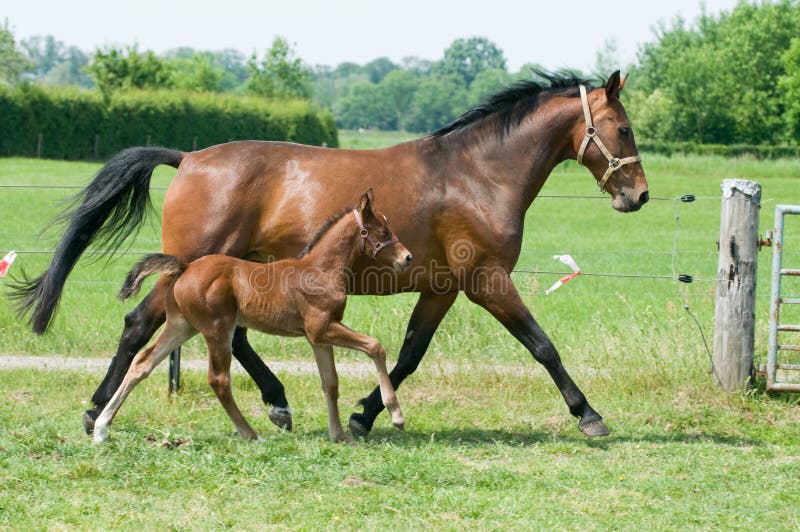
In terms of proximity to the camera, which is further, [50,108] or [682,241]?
[50,108]

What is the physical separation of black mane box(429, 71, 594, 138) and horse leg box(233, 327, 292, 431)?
204 centimetres

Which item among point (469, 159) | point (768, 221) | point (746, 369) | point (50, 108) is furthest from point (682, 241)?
point (50, 108)

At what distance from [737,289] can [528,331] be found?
2.08 metres

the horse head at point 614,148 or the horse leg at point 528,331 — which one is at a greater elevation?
the horse head at point 614,148

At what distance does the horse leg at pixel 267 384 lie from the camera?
675cm

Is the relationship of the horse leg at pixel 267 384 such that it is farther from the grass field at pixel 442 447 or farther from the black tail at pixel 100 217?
the black tail at pixel 100 217

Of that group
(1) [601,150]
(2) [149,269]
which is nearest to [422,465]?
(2) [149,269]

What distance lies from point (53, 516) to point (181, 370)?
368 centimetres

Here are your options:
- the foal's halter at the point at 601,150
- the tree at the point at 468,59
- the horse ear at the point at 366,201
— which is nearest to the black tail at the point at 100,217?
the horse ear at the point at 366,201

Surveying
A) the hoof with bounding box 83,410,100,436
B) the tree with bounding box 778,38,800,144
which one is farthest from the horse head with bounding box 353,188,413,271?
the tree with bounding box 778,38,800,144

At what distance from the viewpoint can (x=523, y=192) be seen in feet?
21.8

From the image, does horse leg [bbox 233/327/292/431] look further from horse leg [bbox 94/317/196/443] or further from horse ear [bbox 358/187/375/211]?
horse ear [bbox 358/187/375/211]

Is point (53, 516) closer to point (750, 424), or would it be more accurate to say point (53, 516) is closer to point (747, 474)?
point (747, 474)

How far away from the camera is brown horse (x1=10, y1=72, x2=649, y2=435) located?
21.2 ft
